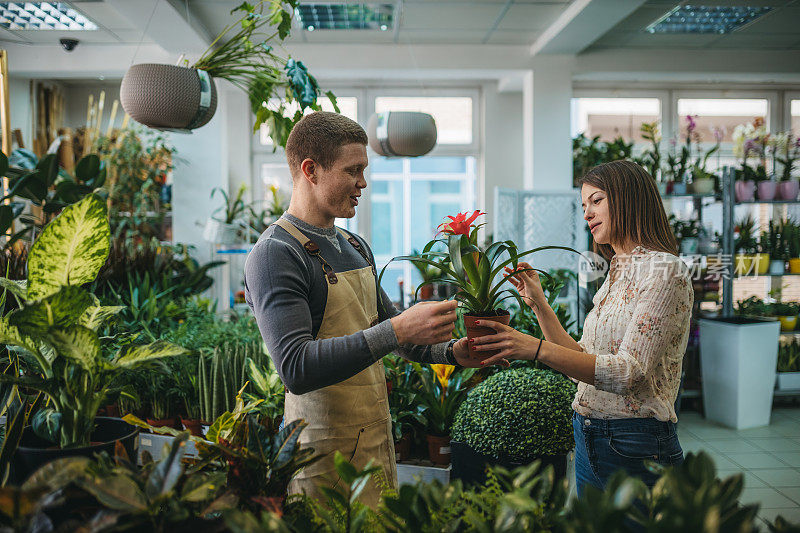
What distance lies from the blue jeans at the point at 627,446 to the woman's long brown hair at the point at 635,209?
49 cm

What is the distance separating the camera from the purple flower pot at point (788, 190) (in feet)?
17.4

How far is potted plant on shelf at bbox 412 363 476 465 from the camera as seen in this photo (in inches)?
104

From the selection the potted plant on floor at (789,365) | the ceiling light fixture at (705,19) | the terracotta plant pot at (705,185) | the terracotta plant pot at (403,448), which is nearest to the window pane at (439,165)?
the ceiling light fixture at (705,19)

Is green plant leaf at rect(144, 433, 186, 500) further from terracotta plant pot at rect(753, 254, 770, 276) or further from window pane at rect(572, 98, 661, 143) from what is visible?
window pane at rect(572, 98, 661, 143)

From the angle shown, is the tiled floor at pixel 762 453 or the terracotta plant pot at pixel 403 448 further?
the tiled floor at pixel 762 453

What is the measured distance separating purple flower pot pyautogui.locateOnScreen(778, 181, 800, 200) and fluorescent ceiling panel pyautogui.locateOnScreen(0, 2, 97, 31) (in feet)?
21.9

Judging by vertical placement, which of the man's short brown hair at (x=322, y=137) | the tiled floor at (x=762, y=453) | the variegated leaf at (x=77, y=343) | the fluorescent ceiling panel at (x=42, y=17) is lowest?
the tiled floor at (x=762, y=453)

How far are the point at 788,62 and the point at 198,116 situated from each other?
22.0 ft

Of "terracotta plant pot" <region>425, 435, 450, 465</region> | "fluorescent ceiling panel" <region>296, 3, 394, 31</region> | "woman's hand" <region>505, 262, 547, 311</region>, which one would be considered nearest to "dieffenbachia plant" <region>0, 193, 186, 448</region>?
"woman's hand" <region>505, 262, 547, 311</region>

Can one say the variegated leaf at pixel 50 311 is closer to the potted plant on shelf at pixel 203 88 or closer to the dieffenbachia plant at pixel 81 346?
the dieffenbachia plant at pixel 81 346

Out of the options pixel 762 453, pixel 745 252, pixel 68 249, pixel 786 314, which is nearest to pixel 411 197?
pixel 745 252

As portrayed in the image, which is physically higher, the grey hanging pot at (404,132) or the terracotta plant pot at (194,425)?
the grey hanging pot at (404,132)

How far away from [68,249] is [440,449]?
78.8 inches

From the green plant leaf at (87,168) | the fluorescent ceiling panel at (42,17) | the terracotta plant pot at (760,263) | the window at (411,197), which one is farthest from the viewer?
the window at (411,197)
